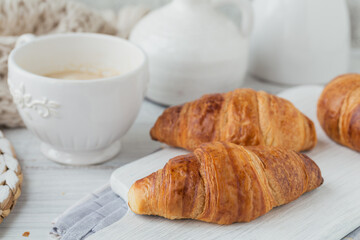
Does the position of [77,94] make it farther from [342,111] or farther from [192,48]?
[342,111]

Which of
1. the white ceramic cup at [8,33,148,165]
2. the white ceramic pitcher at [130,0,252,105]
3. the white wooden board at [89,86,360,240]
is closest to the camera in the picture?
the white wooden board at [89,86,360,240]

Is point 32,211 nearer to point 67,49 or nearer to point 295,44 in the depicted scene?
point 67,49

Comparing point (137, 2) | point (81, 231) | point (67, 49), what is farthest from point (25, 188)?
point (137, 2)

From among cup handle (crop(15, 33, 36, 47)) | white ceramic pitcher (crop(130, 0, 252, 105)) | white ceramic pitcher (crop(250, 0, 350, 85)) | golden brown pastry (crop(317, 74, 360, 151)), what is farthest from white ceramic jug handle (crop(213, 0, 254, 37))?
cup handle (crop(15, 33, 36, 47))

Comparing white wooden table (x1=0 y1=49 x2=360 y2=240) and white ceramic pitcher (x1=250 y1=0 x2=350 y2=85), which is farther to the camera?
white ceramic pitcher (x1=250 y1=0 x2=350 y2=85)

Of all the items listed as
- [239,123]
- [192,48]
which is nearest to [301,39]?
[192,48]

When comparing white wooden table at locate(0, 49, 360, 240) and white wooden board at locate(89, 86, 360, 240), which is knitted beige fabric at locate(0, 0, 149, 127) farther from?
white wooden board at locate(89, 86, 360, 240)
